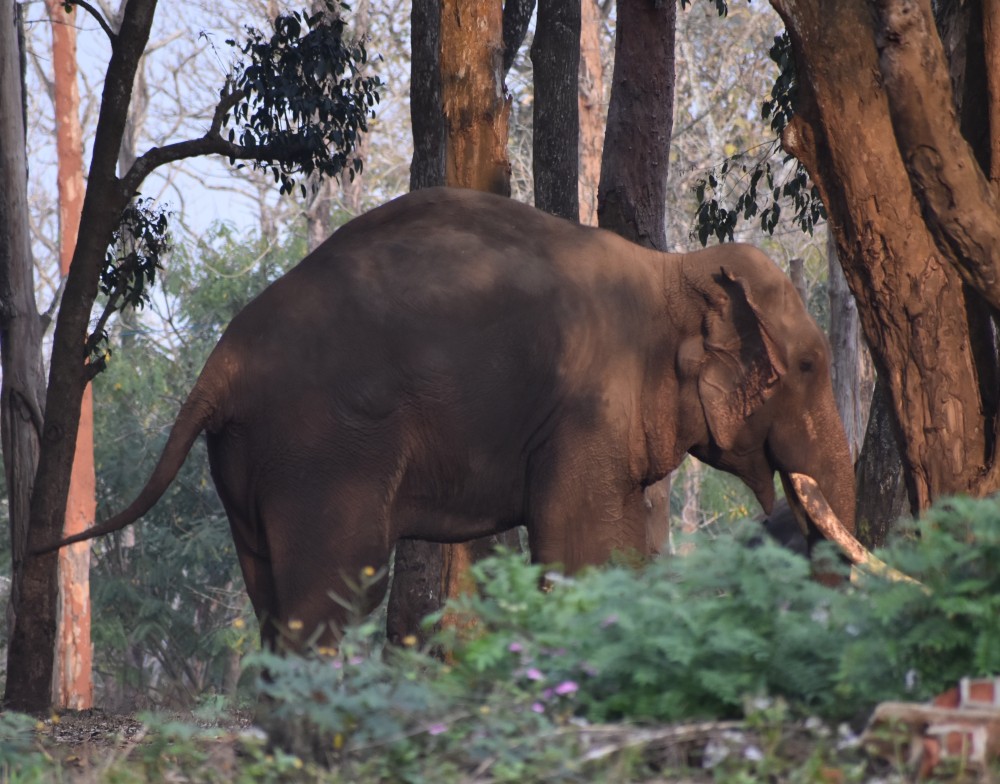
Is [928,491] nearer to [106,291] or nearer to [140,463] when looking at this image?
[106,291]

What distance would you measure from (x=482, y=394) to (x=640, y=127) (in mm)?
4453

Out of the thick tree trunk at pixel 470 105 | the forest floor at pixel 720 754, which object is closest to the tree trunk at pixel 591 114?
the thick tree trunk at pixel 470 105

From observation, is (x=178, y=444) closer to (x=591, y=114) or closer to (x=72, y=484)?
(x=72, y=484)

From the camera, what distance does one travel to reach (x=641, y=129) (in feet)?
37.5

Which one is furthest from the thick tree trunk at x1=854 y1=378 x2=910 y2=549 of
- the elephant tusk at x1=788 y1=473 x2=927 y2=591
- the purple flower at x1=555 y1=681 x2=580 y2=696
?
the purple flower at x1=555 y1=681 x2=580 y2=696

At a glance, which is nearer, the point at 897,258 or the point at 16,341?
the point at 897,258

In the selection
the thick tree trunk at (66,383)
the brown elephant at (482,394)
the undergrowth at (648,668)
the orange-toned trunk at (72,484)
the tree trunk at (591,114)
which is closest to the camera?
the undergrowth at (648,668)

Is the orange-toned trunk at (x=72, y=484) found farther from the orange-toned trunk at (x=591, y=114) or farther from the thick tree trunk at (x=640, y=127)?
the thick tree trunk at (x=640, y=127)

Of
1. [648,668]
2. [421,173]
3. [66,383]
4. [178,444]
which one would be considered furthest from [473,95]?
[648,668]

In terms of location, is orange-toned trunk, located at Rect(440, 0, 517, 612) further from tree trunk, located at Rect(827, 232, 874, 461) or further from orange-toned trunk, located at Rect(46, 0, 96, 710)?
orange-toned trunk, located at Rect(46, 0, 96, 710)

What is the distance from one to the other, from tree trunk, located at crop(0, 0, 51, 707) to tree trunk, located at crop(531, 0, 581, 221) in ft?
13.0

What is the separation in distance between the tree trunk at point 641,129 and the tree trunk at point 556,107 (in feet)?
2.56

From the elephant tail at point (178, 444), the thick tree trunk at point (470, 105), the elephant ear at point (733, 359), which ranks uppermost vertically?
the thick tree trunk at point (470, 105)

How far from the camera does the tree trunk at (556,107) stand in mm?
12273
